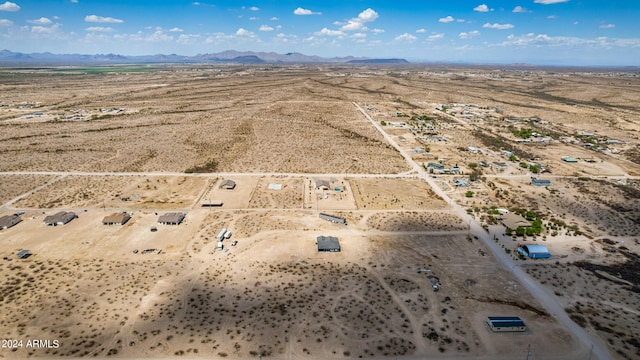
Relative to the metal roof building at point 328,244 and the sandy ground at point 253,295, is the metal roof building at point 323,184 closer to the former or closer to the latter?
the sandy ground at point 253,295

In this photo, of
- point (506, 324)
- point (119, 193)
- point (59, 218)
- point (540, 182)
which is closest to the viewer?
point (506, 324)

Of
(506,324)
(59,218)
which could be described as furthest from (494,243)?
(59,218)

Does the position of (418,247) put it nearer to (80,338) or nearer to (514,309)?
(514,309)

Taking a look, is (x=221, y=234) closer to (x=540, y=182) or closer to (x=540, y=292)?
(x=540, y=292)

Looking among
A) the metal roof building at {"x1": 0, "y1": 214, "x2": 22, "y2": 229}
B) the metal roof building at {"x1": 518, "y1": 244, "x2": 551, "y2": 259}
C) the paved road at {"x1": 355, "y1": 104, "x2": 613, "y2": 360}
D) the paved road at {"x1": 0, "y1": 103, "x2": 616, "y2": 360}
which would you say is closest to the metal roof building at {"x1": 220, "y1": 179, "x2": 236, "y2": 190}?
the paved road at {"x1": 0, "y1": 103, "x2": 616, "y2": 360}

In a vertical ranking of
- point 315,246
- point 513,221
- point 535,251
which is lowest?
point 315,246

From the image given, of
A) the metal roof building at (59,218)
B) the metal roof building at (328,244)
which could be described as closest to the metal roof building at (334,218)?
the metal roof building at (328,244)

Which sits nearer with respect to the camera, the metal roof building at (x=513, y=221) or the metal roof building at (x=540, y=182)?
the metal roof building at (x=513, y=221)
